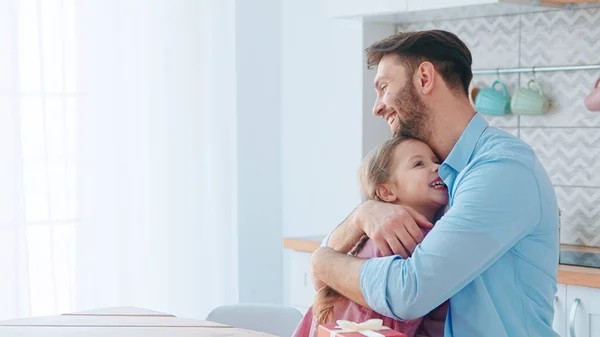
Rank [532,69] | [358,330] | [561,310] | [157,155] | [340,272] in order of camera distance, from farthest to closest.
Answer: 1. [157,155]
2. [532,69]
3. [561,310]
4. [340,272]
5. [358,330]

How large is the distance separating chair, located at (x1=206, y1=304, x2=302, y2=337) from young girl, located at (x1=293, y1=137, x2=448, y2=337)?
78 cm

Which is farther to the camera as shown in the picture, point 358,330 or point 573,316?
point 573,316

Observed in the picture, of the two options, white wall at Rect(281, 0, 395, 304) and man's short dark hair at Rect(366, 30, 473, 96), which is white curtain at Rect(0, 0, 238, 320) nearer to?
white wall at Rect(281, 0, 395, 304)

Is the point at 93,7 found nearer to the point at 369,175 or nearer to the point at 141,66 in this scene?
the point at 141,66

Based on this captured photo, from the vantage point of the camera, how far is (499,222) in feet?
5.37


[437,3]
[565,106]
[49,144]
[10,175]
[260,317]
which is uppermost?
[437,3]

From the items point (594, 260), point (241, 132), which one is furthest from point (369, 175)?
point (241, 132)

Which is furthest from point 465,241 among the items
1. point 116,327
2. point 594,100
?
point 594,100

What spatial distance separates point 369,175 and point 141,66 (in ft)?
7.10

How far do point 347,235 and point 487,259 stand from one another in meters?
0.37

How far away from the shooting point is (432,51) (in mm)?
1860

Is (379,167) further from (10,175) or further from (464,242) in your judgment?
(10,175)

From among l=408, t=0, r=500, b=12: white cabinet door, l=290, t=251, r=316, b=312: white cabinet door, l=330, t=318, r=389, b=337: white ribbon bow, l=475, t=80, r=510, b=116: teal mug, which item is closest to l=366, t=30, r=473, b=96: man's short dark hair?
l=330, t=318, r=389, b=337: white ribbon bow

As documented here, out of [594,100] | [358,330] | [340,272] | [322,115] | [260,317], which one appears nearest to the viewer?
[358,330]
